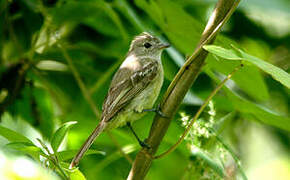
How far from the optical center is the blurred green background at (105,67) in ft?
10.5

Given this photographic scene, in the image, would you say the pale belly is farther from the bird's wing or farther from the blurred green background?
the blurred green background

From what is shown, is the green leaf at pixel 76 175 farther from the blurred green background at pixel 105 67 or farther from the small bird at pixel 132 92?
the small bird at pixel 132 92

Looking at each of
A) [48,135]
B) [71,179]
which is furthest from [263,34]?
[71,179]

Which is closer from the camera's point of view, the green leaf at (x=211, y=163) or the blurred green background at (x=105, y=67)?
the green leaf at (x=211, y=163)

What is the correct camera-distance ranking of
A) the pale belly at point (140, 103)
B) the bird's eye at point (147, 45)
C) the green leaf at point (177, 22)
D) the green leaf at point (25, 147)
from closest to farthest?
the green leaf at point (25, 147), the green leaf at point (177, 22), the pale belly at point (140, 103), the bird's eye at point (147, 45)

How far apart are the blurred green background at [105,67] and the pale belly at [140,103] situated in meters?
0.14

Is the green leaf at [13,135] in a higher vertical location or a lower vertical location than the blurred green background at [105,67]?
higher

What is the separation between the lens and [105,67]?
4242 millimetres

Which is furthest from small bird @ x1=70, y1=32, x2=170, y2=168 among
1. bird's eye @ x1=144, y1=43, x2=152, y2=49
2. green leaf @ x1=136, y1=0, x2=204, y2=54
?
green leaf @ x1=136, y1=0, x2=204, y2=54

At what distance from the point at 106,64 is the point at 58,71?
453 millimetres

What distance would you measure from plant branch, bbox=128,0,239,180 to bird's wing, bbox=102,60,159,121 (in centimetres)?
135

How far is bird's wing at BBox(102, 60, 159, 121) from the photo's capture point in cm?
355

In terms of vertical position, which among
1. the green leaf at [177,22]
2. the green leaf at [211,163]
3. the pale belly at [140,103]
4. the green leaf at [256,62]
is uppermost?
the green leaf at [256,62]

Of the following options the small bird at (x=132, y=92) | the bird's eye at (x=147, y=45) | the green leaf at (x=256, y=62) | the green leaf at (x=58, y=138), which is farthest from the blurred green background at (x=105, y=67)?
the green leaf at (x=58, y=138)
